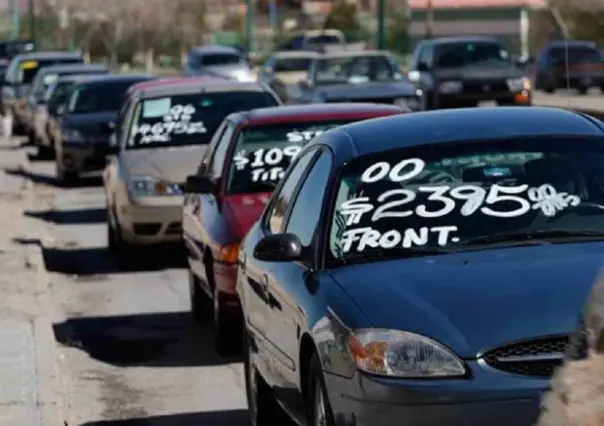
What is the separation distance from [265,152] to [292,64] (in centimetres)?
3313

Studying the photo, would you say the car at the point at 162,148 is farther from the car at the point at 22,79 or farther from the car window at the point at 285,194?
the car at the point at 22,79

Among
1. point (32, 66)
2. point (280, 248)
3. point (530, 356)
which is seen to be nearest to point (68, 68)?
point (32, 66)

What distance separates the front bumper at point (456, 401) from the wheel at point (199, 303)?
6.32 meters

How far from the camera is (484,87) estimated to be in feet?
108

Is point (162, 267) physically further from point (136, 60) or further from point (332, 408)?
point (136, 60)

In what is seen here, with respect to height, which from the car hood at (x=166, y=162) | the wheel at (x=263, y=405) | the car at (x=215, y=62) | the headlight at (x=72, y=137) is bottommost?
the car at (x=215, y=62)

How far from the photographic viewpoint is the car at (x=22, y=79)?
39750mm

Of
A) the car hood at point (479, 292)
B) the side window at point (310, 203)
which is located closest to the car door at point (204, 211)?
the side window at point (310, 203)

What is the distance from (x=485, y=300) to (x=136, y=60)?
2984 inches

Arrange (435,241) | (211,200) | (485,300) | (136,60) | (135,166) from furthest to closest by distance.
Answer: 1. (136,60)
2. (135,166)
3. (211,200)
4. (435,241)
5. (485,300)

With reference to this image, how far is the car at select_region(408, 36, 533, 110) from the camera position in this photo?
32.7 meters

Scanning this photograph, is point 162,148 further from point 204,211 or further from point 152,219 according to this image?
point 204,211

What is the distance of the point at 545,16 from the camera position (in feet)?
206

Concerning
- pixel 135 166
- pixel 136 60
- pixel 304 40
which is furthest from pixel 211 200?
pixel 136 60
